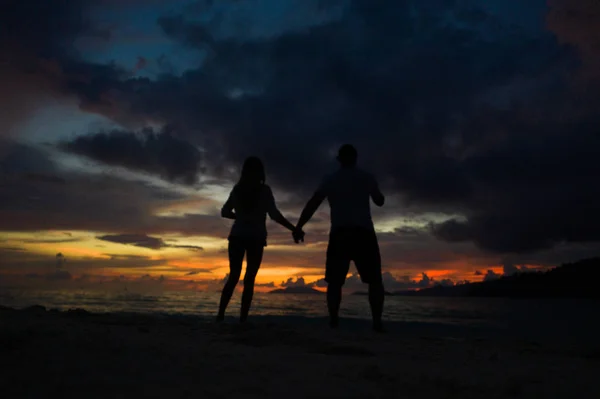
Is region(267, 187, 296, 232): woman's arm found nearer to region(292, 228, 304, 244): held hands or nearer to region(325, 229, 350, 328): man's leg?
region(292, 228, 304, 244): held hands

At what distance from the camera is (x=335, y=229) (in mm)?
5805

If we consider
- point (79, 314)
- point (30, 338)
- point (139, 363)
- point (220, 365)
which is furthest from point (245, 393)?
point (79, 314)

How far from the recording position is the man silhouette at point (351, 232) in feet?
18.7

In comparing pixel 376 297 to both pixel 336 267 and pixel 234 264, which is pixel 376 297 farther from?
pixel 234 264

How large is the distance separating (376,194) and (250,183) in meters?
1.79

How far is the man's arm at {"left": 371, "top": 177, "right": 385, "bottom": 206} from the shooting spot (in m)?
5.84

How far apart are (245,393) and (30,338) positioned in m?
1.88

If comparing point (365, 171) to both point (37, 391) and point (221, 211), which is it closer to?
point (221, 211)

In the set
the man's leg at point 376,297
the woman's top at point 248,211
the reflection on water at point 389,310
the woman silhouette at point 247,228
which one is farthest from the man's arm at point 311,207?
the reflection on water at point 389,310

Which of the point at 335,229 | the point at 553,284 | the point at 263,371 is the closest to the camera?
the point at 263,371

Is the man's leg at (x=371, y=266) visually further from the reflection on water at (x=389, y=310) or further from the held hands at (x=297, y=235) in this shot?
the reflection on water at (x=389, y=310)

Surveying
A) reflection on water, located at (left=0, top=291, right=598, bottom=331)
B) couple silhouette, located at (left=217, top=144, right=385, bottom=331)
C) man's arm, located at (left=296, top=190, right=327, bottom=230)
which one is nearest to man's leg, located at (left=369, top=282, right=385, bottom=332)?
couple silhouette, located at (left=217, top=144, right=385, bottom=331)

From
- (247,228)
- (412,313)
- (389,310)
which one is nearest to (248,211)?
(247,228)

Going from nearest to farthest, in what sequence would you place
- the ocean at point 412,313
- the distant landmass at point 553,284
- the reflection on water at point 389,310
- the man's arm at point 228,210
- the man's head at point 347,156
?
the man's head at point 347,156 < the man's arm at point 228,210 < the ocean at point 412,313 < the reflection on water at point 389,310 < the distant landmass at point 553,284
